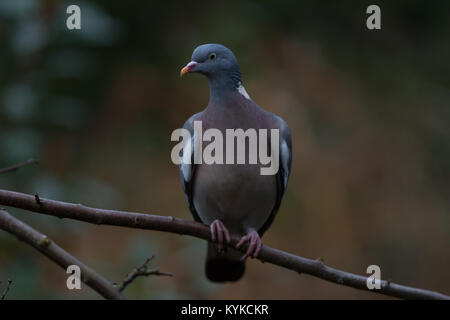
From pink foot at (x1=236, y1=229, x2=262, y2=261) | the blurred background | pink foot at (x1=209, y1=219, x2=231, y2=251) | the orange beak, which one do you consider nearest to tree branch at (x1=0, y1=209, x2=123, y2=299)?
pink foot at (x1=209, y1=219, x2=231, y2=251)

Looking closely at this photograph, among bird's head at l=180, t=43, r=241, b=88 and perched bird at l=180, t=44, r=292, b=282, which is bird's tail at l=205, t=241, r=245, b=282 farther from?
bird's head at l=180, t=43, r=241, b=88

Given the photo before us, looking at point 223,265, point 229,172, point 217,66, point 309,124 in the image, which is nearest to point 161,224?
point 229,172

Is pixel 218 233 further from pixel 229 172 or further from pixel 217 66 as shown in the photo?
pixel 217 66

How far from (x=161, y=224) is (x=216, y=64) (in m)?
0.91

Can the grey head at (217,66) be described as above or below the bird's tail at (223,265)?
above

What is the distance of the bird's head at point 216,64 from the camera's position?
2.71m

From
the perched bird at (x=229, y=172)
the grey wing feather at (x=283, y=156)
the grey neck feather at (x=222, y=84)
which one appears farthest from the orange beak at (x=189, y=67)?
the grey wing feather at (x=283, y=156)

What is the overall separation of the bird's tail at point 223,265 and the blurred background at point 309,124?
0.92 m

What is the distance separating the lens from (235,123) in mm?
2709

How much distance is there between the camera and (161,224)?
2180mm

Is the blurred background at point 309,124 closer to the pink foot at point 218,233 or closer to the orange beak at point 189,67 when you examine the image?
the pink foot at point 218,233
